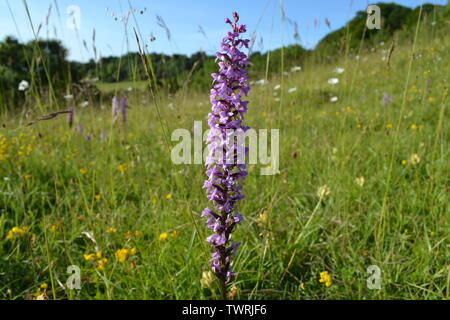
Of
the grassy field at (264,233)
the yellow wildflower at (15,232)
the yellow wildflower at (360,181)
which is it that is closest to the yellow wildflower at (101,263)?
the grassy field at (264,233)

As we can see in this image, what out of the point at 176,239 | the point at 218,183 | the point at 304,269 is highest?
the point at 218,183

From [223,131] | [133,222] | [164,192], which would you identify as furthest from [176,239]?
[223,131]

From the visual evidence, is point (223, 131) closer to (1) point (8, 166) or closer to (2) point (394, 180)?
(2) point (394, 180)

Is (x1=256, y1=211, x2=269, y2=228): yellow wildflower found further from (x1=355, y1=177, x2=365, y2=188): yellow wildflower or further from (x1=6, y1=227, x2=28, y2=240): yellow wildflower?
A: (x1=6, y1=227, x2=28, y2=240): yellow wildflower

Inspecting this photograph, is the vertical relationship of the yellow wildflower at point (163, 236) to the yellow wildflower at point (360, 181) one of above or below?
below

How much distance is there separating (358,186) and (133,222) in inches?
80.8

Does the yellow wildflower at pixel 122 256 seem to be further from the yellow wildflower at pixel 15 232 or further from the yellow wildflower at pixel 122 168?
the yellow wildflower at pixel 122 168

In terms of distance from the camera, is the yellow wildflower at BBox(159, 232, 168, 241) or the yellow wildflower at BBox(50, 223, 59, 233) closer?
the yellow wildflower at BBox(159, 232, 168, 241)

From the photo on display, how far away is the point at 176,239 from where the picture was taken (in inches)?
89.7

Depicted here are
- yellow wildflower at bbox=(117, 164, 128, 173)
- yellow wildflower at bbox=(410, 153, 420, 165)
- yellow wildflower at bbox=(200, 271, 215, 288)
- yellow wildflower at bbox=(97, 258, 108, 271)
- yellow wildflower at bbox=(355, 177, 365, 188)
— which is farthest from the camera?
yellow wildflower at bbox=(117, 164, 128, 173)

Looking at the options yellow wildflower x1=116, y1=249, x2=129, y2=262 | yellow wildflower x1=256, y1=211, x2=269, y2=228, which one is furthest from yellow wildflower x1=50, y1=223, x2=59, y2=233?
yellow wildflower x1=256, y1=211, x2=269, y2=228

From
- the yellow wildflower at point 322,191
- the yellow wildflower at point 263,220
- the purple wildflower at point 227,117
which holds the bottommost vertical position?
the yellow wildflower at point 263,220
